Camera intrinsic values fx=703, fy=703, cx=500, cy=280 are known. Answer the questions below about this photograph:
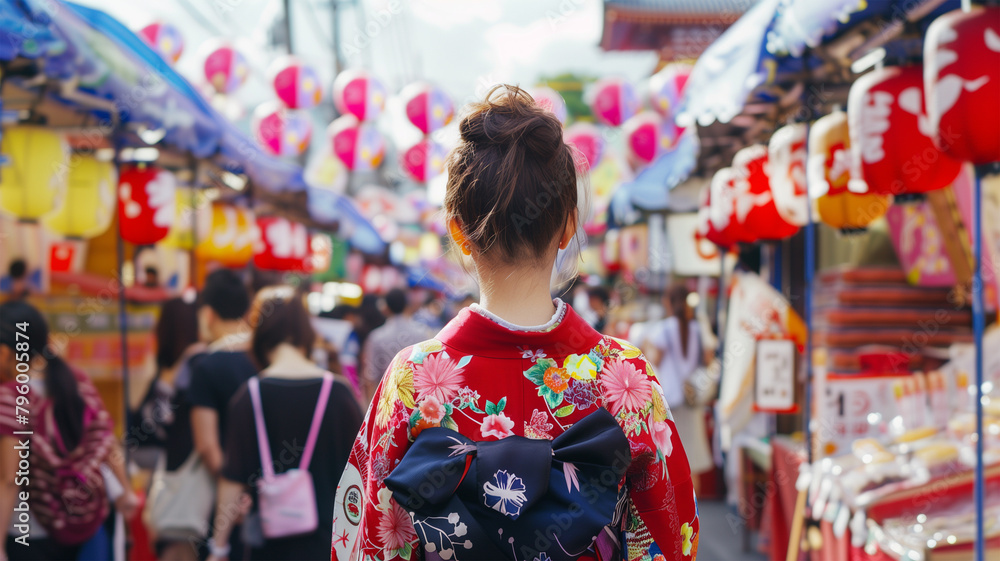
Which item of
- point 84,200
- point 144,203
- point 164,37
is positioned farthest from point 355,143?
point 84,200

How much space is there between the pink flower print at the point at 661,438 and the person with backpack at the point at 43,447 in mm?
3274

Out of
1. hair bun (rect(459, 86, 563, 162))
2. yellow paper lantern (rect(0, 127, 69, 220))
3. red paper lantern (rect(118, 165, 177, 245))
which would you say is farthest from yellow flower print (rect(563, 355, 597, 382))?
red paper lantern (rect(118, 165, 177, 245))

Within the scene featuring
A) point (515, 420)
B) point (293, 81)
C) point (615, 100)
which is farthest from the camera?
point (615, 100)

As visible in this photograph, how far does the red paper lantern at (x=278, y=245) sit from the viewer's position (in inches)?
397

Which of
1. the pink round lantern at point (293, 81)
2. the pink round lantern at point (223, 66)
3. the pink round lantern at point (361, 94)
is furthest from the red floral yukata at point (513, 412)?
the pink round lantern at point (361, 94)

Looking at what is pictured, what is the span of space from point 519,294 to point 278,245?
9.23 meters

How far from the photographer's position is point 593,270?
20016 mm

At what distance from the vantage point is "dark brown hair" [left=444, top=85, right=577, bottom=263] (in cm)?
156

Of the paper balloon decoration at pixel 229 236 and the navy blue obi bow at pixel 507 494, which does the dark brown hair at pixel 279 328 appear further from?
the paper balloon decoration at pixel 229 236

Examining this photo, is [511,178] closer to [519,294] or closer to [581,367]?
[519,294]

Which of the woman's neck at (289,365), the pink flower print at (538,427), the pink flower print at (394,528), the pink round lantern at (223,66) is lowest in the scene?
the pink flower print at (394,528)

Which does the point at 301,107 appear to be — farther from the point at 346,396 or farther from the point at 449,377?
the point at 449,377

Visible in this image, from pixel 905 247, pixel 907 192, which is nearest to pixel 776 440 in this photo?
pixel 905 247

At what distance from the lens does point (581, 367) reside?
5.32 ft
